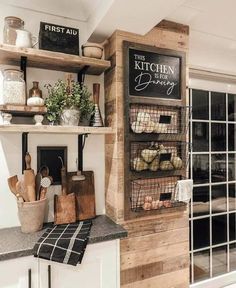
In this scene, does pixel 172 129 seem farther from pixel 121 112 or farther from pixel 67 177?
pixel 67 177

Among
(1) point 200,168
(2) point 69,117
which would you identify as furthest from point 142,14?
(1) point 200,168

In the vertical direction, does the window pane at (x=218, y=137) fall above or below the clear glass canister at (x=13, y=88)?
below

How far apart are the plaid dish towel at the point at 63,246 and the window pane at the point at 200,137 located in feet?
4.72

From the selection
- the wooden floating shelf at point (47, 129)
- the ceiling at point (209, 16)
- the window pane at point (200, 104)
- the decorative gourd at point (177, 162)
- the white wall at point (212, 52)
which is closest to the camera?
the wooden floating shelf at point (47, 129)

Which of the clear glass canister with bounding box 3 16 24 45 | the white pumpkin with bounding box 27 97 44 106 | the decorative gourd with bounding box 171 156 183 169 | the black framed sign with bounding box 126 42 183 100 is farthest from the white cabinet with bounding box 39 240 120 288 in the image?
the clear glass canister with bounding box 3 16 24 45

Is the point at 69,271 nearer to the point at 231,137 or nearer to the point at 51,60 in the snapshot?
the point at 51,60

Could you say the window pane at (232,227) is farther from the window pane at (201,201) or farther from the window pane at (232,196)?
the window pane at (201,201)

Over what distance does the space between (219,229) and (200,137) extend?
1.02 m

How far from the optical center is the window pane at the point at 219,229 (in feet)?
8.41

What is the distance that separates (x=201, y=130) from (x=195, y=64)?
0.64 m

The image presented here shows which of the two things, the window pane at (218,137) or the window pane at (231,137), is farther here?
the window pane at (231,137)

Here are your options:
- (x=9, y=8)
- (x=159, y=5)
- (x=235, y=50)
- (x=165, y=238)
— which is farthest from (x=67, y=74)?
(x=235, y=50)

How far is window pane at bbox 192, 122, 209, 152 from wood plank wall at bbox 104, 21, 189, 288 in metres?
0.75

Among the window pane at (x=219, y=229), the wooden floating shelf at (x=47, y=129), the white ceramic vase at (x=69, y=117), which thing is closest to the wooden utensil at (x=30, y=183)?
the wooden floating shelf at (x=47, y=129)
